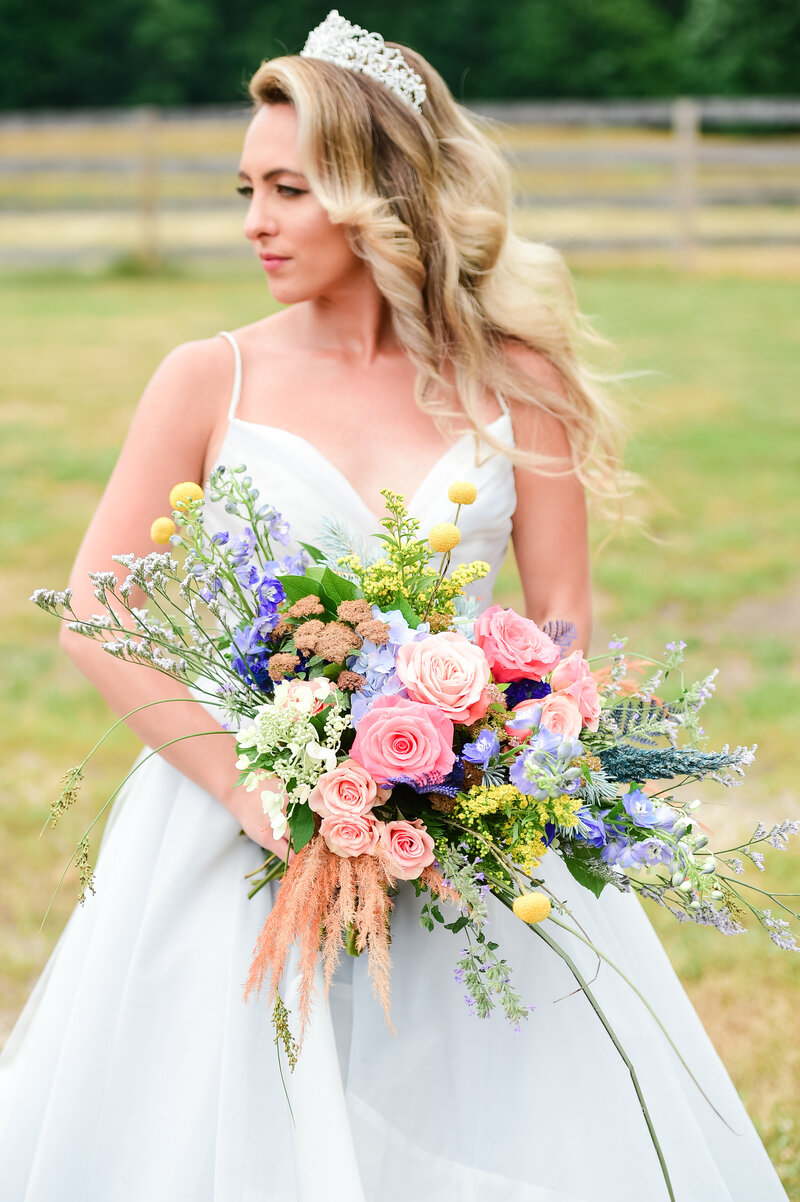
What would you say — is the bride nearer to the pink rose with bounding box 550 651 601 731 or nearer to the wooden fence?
the pink rose with bounding box 550 651 601 731

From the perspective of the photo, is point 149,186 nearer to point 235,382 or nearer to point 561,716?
point 235,382

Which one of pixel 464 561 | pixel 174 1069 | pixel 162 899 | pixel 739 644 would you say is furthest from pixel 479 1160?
pixel 739 644

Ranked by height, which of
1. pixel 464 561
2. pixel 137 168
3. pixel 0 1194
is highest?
pixel 137 168

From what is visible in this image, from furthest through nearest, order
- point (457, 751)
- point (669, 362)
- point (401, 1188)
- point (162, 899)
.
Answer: point (669, 362) → point (162, 899) → point (401, 1188) → point (457, 751)

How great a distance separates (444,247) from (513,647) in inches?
42.2

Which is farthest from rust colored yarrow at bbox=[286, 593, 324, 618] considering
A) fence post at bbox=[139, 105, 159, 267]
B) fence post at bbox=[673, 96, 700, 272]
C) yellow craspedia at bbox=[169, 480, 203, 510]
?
fence post at bbox=[673, 96, 700, 272]

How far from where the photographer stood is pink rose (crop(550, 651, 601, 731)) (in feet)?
5.90

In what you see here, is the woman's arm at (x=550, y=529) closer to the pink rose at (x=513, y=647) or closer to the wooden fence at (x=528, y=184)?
the pink rose at (x=513, y=647)

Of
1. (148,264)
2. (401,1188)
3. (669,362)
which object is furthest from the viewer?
(148,264)

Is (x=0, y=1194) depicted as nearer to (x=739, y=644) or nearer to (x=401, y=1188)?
(x=401, y=1188)

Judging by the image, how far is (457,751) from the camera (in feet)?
5.94

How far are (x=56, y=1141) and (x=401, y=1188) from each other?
57cm

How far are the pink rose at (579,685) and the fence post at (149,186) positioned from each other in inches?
606

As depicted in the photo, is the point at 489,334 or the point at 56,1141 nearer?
the point at 56,1141
